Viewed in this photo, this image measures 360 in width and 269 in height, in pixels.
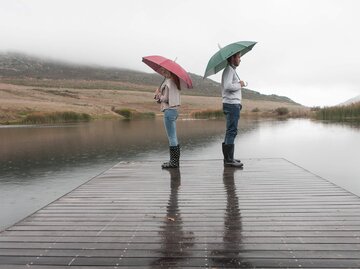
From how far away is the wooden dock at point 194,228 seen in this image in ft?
11.6

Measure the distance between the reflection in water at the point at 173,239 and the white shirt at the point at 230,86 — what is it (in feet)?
9.76

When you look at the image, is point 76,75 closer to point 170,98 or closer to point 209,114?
point 209,114

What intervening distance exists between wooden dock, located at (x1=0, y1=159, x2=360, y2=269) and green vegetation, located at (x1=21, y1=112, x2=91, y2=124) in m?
39.8

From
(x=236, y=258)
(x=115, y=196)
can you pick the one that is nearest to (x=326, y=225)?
(x=236, y=258)

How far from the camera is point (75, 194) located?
6406 mm

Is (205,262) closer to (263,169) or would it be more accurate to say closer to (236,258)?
(236,258)

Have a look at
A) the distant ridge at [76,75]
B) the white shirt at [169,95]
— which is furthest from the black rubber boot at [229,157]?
the distant ridge at [76,75]

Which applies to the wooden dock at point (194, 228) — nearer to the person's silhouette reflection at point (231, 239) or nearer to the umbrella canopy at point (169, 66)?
the person's silhouette reflection at point (231, 239)

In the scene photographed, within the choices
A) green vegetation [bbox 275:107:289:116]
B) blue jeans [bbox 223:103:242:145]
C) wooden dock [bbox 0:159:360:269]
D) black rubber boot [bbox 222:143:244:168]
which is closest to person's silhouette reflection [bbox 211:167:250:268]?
wooden dock [bbox 0:159:360:269]

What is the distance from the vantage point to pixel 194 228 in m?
4.39

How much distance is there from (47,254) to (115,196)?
8.10 ft

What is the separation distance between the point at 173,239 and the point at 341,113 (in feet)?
123

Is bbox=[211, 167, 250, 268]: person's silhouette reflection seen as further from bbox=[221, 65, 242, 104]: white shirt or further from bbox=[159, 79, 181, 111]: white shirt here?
bbox=[159, 79, 181, 111]: white shirt

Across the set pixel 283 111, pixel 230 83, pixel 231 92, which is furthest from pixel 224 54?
pixel 283 111
